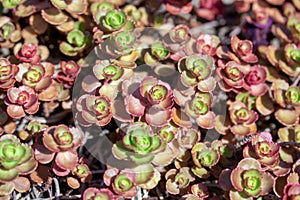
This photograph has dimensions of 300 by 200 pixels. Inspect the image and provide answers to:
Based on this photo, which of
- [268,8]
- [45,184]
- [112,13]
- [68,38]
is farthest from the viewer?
[268,8]

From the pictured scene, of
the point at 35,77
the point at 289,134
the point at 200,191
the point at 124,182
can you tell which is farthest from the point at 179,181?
the point at 35,77

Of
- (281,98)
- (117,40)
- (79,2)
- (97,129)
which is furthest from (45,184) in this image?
(281,98)

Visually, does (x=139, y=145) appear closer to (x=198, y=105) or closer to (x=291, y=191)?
(x=198, y=105)

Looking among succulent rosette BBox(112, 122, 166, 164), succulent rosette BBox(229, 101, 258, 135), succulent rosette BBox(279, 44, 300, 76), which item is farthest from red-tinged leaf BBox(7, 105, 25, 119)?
succulent rosette BBox(279, 44, 300, 76)

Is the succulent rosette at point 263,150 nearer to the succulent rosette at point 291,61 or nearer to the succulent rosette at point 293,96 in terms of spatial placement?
the succulent rosette at point 293,96

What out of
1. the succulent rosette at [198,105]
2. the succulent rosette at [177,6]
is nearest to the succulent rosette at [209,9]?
the succulent rosette at [177,6]

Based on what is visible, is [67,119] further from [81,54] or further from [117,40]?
[117,40]

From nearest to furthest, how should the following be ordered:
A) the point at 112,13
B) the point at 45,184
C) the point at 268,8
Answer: the point at 45,184
the point at 112,13
the point at 268,8
